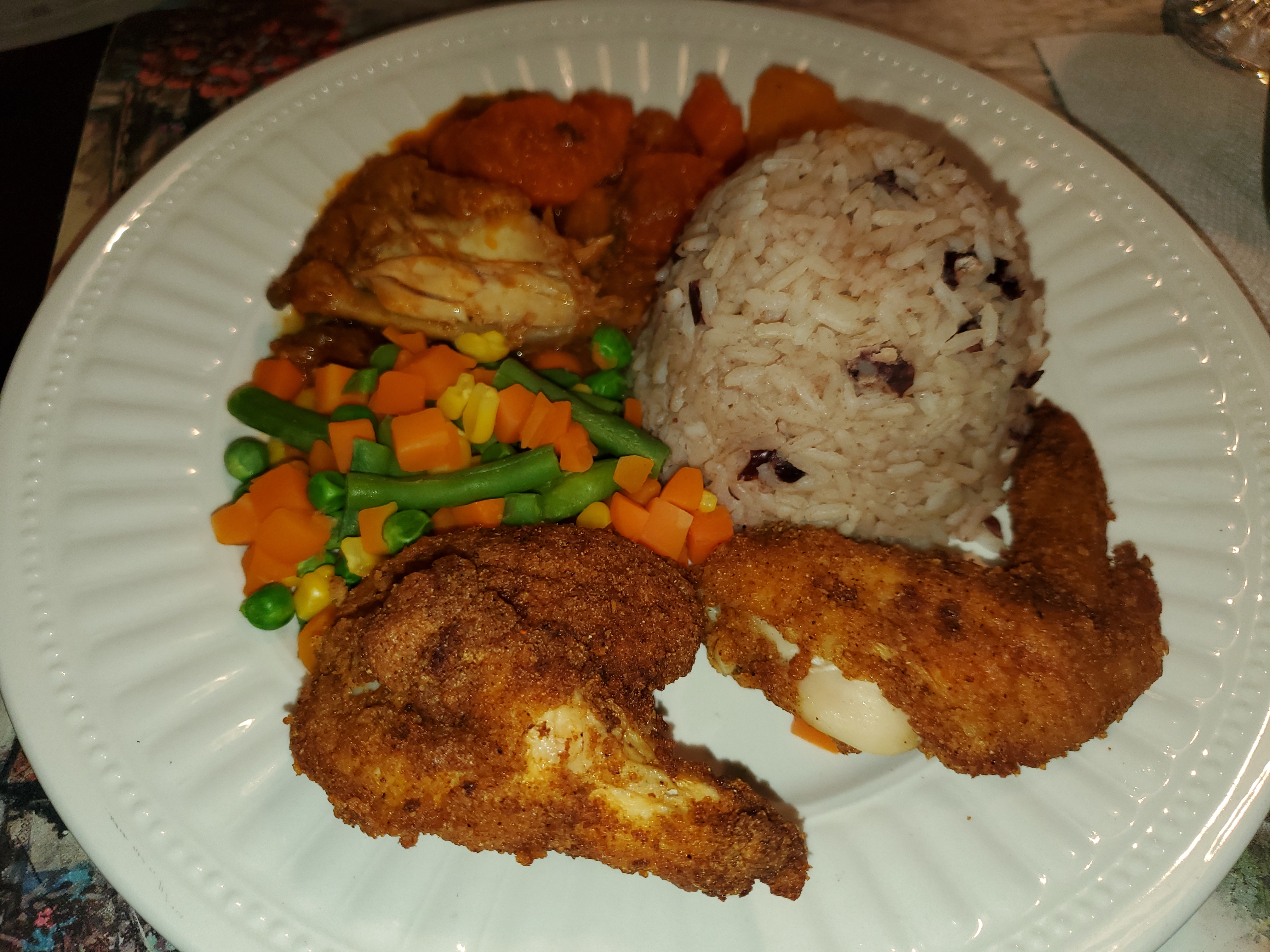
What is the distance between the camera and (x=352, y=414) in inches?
107

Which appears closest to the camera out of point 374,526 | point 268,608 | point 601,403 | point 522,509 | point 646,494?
point 268,608

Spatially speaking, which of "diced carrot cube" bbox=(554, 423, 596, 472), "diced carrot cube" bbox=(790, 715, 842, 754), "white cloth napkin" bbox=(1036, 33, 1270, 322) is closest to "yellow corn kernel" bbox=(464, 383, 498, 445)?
"diced carrot cube" bbox=(554, 423, 596, 472)

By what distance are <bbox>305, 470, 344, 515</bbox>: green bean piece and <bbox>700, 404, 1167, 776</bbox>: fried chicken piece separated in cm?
127

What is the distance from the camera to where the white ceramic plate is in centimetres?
208

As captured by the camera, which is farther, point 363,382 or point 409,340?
point 409,340

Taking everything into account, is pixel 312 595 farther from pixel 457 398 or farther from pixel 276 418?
pixel 457 398

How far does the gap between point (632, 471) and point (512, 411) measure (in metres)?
0.47

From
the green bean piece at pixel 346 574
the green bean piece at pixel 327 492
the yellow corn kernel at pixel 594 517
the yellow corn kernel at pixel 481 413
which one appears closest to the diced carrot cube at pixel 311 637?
the green bean piece at pixel 346 574

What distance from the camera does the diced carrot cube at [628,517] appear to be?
→ 2.62m

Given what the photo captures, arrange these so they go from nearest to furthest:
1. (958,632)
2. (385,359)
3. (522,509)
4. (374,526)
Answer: (958,632), (374,526), (522,509), (385,359)

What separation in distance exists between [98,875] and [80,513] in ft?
3.61

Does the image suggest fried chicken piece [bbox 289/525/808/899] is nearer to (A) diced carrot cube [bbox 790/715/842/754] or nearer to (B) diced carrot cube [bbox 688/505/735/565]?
(A) diced carrot cube [bbox 790/715/842/754]

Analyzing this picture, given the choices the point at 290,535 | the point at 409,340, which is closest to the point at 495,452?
the point at 409,340

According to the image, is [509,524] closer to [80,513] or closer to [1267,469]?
[80,513]
